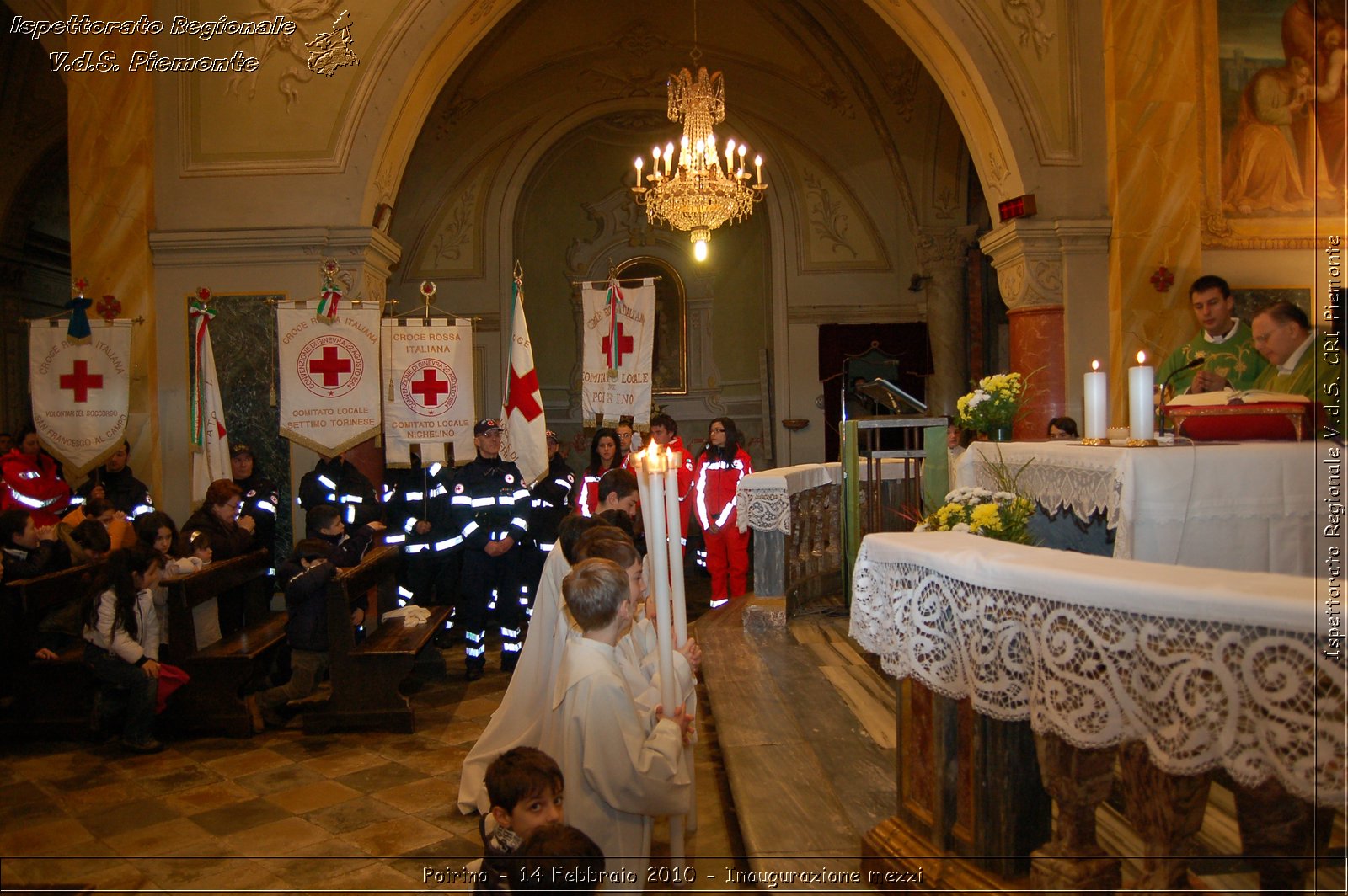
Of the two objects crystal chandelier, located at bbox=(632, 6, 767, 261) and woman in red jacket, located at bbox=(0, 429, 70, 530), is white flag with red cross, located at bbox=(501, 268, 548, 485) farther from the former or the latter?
woman in red jacket, located at bbox=(0, 429, 70, 530)

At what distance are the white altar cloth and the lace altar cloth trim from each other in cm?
111

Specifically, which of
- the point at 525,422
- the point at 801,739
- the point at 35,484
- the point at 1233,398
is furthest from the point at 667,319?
the point at 1233,398

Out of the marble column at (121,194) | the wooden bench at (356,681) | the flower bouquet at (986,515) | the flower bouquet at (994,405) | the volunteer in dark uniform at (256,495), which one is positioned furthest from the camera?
the marble column at (121,194)

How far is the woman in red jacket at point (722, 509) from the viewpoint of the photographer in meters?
7.99

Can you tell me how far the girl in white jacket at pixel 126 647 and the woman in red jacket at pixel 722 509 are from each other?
4.21 m

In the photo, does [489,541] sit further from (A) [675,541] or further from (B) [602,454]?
(A) [675,541]

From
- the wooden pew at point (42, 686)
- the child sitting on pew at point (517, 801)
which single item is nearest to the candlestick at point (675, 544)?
the child sitting on pew at point (517, 801)

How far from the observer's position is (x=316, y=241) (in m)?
8.45

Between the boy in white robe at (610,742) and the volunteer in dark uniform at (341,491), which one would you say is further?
the volunteer in dark uniform at (341,491)

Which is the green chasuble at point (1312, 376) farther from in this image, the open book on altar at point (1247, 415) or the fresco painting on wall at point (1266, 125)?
the fresco painting on wall at point (1266, 125)

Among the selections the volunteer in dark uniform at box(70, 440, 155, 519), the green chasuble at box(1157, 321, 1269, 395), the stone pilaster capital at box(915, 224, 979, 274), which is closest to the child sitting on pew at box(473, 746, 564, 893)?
the green chasuble at box(1157, 321, 1269, 395)

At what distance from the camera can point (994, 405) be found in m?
4.75

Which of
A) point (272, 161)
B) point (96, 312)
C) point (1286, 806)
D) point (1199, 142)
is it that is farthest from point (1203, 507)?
point (96, 312)

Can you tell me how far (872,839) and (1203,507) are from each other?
61.6 inches
